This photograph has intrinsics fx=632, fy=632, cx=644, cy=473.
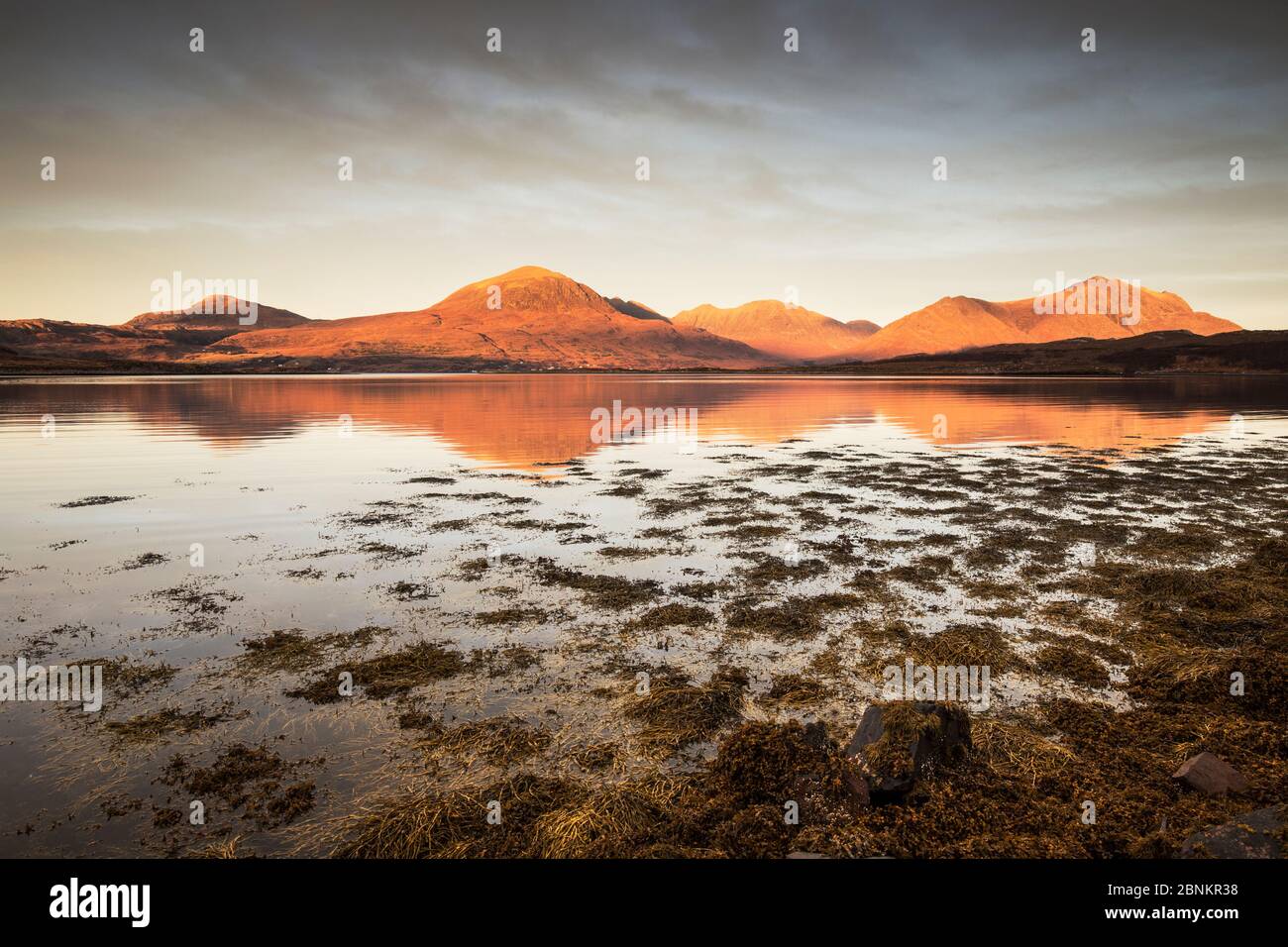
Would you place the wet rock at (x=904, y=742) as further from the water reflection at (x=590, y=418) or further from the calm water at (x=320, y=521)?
the water reflection at (x=590, y=418)

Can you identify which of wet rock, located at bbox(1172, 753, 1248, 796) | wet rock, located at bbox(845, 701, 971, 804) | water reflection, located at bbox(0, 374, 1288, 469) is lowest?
wet rock, located at bbox(1172, 753, 1248, 796)

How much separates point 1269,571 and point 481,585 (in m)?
17.7

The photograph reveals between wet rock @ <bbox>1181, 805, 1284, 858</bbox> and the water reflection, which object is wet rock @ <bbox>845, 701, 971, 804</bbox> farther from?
the water reflection

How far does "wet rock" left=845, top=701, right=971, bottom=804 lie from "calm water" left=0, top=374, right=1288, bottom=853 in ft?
14.5

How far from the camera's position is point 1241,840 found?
560 cm

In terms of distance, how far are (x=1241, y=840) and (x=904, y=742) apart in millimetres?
2798

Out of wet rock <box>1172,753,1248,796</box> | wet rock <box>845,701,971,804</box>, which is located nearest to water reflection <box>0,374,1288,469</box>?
wet rock <box>845,701,971,804</box>

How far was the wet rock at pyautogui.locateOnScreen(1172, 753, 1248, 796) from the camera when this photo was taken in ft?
21.7

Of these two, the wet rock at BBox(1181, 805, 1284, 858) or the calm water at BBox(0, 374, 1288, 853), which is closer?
the wet rock at BBox(1181, 805, 1284, 858)

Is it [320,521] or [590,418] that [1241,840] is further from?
[590,418]

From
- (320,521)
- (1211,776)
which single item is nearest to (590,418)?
(320,521)
